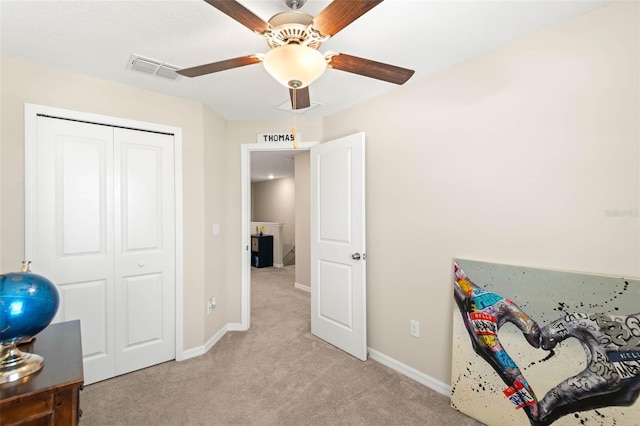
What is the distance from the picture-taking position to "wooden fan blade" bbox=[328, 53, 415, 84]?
1.41m

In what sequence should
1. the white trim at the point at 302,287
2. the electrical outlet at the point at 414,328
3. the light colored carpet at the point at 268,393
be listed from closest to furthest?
the light colored carpet at the point at 268,393
the electrical outlet at the point at 414,328
the white trim at the point at 302,287

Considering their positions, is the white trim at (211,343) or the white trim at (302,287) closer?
the white trim at (211,343)

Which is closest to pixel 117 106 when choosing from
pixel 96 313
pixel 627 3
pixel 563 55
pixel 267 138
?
pixel 267 138

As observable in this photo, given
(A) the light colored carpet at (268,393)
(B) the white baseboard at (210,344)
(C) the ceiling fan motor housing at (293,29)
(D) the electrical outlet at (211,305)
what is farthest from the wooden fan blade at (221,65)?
(B) the white baseboard at (210,344)

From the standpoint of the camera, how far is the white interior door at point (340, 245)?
8.80ft

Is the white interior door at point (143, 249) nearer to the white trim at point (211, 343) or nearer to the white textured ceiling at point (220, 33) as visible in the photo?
the white trim at point (211, 343)

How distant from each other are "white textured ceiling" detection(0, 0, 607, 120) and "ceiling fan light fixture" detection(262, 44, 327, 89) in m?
0.40

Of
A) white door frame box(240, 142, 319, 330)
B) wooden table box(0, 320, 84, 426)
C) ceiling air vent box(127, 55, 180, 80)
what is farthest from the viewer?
white door frame box(240, 142, 319, 330)

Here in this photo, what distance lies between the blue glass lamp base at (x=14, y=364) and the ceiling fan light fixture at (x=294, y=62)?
1408 millimetres

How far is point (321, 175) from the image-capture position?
306cm

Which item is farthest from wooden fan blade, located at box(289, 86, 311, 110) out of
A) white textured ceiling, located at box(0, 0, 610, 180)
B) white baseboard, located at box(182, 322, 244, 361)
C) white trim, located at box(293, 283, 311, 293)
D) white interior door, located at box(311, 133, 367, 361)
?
white trim, located at box(293, 283, 311, 293)

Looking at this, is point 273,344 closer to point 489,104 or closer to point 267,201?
point 489,104

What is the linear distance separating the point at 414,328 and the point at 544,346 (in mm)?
895

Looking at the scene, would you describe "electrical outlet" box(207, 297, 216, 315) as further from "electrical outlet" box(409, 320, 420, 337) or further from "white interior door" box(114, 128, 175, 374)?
"electrical outlet" box(409, 320, 420, 337)
